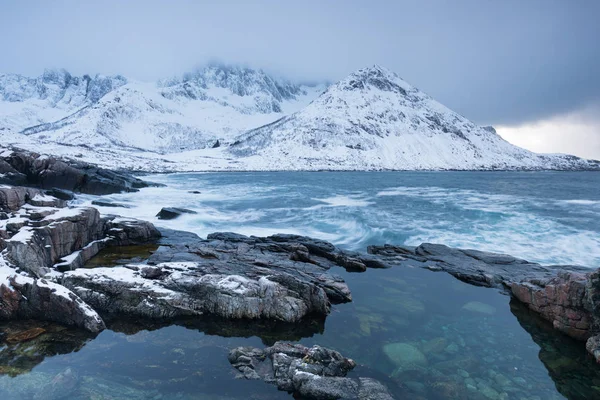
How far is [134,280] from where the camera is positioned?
1271 cm

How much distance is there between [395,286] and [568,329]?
6460 millimetres

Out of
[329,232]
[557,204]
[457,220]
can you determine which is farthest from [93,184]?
[557,204]

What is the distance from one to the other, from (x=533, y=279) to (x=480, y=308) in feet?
10.4

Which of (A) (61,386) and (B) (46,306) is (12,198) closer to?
(B) (46,306)

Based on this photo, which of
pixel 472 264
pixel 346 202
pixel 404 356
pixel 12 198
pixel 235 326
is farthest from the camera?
pixel 346 202

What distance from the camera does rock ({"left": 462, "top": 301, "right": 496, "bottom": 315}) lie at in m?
13.9

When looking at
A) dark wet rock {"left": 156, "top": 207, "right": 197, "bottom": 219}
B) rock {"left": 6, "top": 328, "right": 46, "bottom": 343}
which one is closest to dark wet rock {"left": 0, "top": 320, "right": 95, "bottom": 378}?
rock {"left": 6, "top": 328, "right": 46, "bottom": 343}

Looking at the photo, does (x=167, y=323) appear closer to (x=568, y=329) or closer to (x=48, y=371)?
(x=48, y=371)

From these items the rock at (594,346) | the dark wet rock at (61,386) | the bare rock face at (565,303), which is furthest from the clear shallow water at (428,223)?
the dark wet rock at (61,386)

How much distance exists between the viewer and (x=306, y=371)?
875 centimetres

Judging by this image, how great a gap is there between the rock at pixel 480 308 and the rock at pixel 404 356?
4.51 meters

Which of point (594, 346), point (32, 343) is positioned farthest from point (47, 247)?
point (594, 346)

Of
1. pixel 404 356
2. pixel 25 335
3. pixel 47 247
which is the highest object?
pixel 47 247

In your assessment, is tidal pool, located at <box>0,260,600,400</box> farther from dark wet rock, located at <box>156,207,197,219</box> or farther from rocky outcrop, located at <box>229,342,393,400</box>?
dark wet rock, located at <box>156,207,197,219</box>
